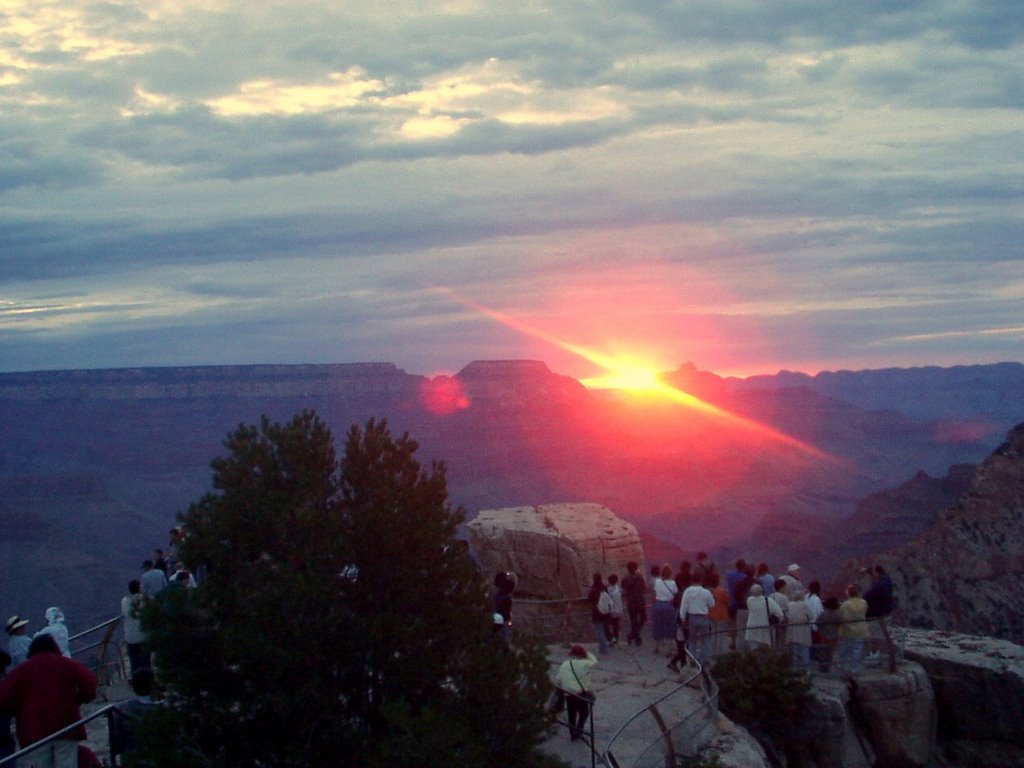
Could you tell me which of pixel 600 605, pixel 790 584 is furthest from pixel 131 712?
pixel 790 584

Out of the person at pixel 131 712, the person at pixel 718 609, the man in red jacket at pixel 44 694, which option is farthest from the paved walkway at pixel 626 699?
the man in red jacket at pixel 44 694

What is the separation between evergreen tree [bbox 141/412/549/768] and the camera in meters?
9.63

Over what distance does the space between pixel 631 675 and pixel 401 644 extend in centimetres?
766

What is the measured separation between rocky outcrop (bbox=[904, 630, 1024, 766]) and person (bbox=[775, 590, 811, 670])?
3395 mm

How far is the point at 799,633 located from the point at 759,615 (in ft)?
2.91

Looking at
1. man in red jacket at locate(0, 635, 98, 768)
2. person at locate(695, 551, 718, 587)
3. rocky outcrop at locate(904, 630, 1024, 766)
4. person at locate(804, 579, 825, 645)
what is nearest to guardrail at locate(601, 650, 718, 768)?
person at locate(695, 551, 718, 587)

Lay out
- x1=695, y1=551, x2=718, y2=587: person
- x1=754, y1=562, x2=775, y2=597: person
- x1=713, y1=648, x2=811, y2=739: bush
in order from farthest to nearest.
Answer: x1=754, y1=562, x2=775, y2=597: person < x1=695, y1=551, x2=718, y2=587: person < x1=713, y1=648, x2=811, y2=739: bush

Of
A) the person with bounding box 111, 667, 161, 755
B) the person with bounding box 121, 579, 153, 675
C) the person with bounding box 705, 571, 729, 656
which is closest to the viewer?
the person with bounding box 111, 667, 161, 755

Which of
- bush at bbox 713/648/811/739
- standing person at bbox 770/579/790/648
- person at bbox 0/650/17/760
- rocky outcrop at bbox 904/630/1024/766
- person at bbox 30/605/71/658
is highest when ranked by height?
person at bbox 30/605/71/658

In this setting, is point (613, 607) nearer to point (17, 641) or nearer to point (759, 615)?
point (759, 615)

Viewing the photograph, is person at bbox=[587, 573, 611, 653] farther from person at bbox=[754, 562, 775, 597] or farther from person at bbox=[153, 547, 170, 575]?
person at bbox=[153, 547, 170, 575]

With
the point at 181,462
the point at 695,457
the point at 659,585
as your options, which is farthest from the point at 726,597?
the point at 695,457

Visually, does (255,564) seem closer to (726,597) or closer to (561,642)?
(726,597)

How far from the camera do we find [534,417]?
5310 inches
